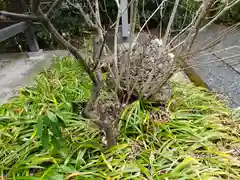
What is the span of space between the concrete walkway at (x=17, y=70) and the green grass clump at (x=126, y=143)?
0.61m

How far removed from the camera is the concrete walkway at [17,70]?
3.12 meters

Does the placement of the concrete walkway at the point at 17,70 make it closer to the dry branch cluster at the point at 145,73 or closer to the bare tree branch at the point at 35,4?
the dry branch cluster at the point at 145,73

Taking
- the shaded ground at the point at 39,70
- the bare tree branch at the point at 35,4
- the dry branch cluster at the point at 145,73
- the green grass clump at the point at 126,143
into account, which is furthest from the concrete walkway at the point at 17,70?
the bare tree branch at the point at 35,4

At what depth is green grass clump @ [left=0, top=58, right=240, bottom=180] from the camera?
63.5 inches

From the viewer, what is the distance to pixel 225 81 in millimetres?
3525

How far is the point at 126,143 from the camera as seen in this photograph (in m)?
1.88

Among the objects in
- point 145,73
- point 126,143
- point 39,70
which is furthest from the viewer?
point 39,70

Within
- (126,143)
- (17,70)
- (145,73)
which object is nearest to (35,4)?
(126,143)

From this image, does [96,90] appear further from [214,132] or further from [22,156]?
[214,132]

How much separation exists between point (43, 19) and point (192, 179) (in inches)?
46.6

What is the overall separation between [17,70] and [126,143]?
2419mm

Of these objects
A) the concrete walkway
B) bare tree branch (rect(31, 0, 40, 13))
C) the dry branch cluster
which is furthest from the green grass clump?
the concrete walkway

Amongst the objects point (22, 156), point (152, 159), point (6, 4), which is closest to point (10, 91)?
point (22, 156)

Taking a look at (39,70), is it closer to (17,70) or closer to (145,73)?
(17,70)
